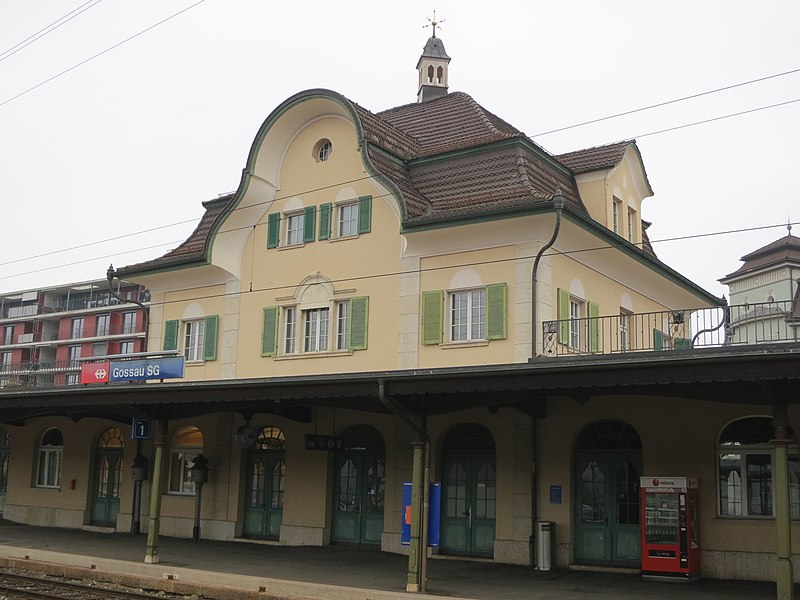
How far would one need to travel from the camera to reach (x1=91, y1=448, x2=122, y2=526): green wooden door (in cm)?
2367

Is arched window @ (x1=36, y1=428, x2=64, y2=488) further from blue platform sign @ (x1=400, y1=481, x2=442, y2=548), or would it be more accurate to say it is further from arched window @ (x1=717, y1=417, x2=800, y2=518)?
arched window @ (x1=717, y1=417, x2=800, y2=518)

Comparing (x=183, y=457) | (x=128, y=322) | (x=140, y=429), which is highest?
(x=128, y=322)

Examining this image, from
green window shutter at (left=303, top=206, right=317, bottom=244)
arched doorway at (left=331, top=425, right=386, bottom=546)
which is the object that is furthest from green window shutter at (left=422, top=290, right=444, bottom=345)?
green window shutter at (left=303, top=206, right=317, bottom=244)

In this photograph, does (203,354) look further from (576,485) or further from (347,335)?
(576,485)

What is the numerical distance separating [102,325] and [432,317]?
2548 inches

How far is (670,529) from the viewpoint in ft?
46.5

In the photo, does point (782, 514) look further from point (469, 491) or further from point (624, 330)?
point (624, 330)

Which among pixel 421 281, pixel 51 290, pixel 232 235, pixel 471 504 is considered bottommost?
pixel 471 504

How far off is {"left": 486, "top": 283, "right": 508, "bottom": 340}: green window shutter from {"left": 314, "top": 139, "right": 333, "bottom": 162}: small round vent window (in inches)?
227

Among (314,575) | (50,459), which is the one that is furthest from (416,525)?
(50,459)

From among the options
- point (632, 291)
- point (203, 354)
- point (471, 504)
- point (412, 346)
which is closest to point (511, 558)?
point (471, 504)

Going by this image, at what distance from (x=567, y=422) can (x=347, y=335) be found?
5.60 metres

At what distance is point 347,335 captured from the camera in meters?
19.8

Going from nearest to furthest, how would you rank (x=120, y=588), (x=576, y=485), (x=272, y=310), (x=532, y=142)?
(x=120, y=588), (x=576, y=485), (x=532, y=142), (x=272, y=310)
